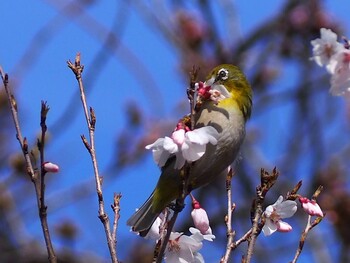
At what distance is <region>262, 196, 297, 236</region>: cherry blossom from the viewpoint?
2590 mm

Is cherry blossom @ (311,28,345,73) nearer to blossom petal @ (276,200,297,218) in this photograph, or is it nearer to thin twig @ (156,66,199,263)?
blossom petal @ (276,200,297,218)

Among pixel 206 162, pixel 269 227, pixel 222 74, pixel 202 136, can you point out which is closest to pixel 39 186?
pixel 202 136

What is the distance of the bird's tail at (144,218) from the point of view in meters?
2.79

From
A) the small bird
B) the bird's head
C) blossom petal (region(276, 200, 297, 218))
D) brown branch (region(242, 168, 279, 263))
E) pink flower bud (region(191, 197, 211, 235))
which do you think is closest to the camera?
brown branch (region(242, 168, 279, 263))

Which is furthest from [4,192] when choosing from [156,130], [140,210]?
[140,210]

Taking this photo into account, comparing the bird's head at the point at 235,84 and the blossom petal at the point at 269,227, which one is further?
the bird's head at the point at 235,84

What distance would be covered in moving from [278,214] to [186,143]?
1.60ft

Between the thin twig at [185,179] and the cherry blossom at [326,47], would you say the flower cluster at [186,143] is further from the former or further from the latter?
the cherry blossom at [326,47]

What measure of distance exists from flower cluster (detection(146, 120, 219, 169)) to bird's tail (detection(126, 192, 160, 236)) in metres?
0.41

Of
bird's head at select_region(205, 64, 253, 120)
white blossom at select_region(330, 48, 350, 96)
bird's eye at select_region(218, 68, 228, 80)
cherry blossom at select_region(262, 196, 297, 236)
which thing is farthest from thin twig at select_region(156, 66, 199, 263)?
white blossom at select_region(330, 48, 350, 96)

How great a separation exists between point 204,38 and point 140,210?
4984 mm

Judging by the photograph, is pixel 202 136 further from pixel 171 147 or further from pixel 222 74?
pixel 222 74

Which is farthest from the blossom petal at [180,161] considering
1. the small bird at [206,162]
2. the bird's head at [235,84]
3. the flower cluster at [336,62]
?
the flower cluster at [336,62]

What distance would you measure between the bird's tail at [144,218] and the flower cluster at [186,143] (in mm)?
414
